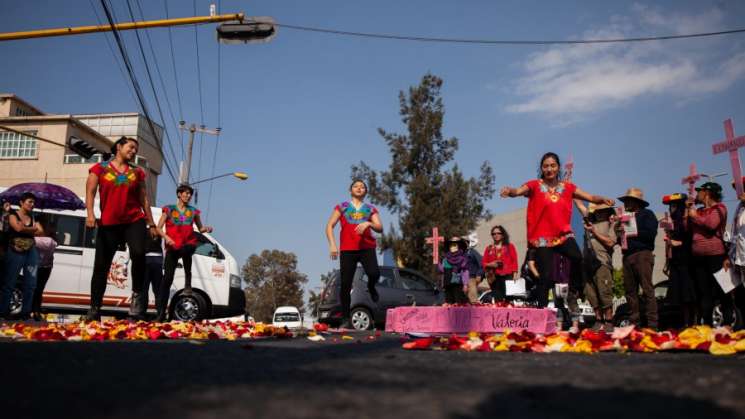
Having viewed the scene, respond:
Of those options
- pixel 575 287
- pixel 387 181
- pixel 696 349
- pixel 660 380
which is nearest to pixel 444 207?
pixel 387 181

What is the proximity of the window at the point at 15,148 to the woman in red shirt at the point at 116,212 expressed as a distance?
39.8m

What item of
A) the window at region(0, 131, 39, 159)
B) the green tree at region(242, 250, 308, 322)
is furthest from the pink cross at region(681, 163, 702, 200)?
the green tree at region(242, 250, 308, 322)

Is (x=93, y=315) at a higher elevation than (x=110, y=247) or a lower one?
lower

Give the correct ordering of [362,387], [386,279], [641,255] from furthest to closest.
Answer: [386,279] < [641,255] < [362,387]

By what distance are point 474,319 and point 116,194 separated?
4101mm

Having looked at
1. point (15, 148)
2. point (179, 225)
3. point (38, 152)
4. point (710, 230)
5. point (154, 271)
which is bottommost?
point (154, 271)

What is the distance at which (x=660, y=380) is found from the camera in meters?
2.36

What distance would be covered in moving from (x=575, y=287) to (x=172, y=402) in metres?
9.55

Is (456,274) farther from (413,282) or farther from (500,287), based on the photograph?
(413,282)

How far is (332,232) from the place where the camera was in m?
8.14

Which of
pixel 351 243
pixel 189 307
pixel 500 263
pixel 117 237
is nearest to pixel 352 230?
pixel 351 243

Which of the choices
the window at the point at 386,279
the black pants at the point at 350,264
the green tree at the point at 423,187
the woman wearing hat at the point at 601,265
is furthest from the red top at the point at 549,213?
the green tree at the point at 423,187

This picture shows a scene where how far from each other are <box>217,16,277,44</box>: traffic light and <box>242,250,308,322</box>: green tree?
156 feet

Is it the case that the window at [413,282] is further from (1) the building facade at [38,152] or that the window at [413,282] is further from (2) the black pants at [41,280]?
(1) the building facade at [38,152]
